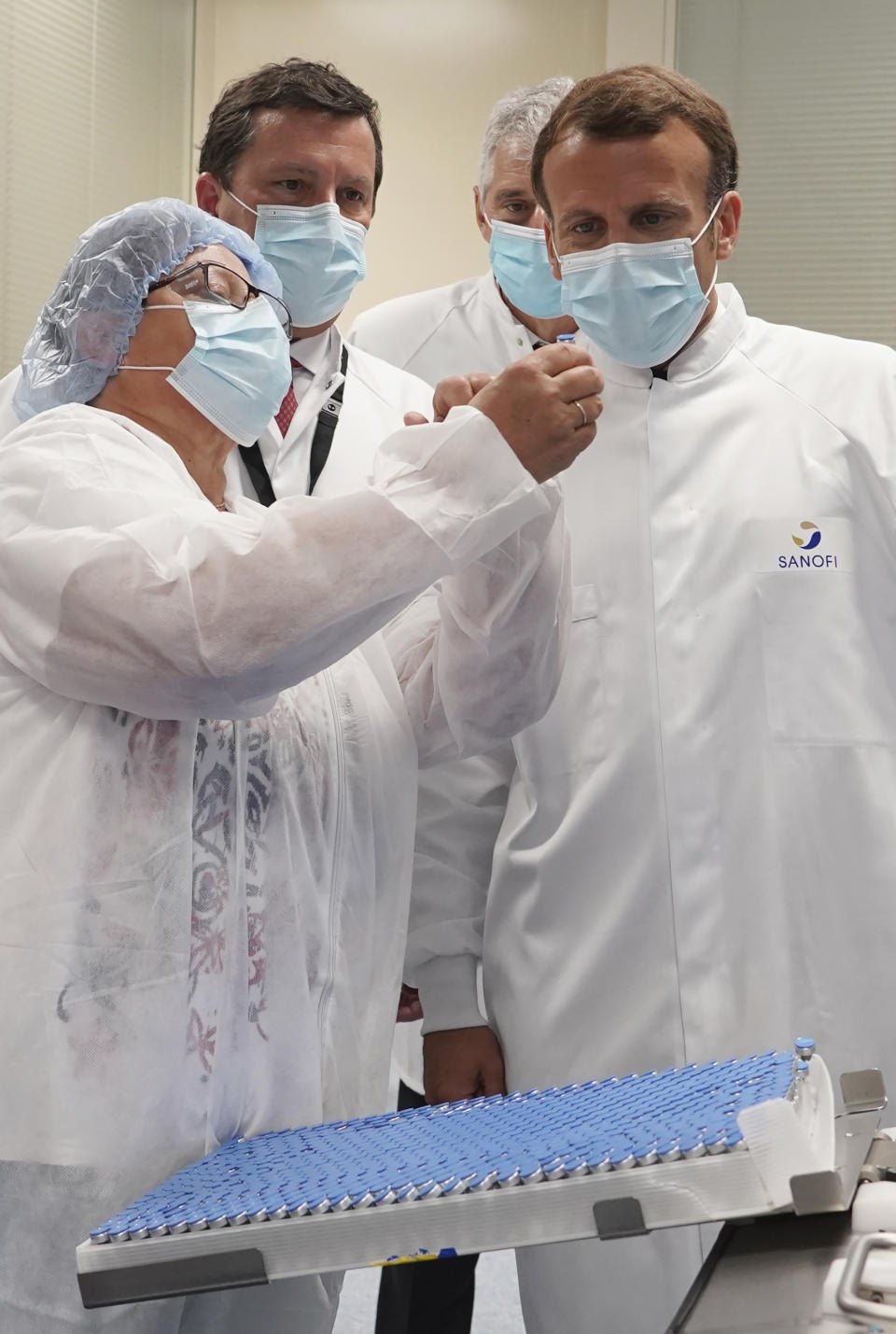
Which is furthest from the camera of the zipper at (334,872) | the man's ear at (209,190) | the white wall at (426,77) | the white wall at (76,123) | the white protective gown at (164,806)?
the white wall at (426,77)

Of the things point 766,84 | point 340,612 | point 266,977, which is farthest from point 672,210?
point 766,84

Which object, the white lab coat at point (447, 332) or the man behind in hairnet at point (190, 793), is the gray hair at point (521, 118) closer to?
the white lab coat at point (447, 332)

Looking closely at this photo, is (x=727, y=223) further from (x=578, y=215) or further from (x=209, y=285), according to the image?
(x=209, y=285)

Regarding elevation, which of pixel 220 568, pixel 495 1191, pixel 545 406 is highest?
pixel 545 406

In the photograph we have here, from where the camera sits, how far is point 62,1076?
38.3 inches

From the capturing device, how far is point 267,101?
6.12 feet

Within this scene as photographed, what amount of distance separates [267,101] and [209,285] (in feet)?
2.39

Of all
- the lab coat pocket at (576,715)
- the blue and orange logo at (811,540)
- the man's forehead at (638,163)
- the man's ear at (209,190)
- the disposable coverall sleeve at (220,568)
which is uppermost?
the man's ear at (209,190)

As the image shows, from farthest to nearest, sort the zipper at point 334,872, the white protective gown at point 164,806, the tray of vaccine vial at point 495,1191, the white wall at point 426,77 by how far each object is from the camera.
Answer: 1. the white wall at point 426,77
2. the zipper at point 334,872
3. the white protective gown at point 164,806
4. the tray of vaccine vial at point 495,1191

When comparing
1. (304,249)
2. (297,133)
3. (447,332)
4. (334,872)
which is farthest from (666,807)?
(447,332)

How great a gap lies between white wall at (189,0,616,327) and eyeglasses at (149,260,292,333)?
2.83 m

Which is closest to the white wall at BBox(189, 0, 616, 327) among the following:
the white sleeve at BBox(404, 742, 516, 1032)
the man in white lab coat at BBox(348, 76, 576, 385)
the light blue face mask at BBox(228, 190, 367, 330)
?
the man in white lab coat at BBox(348, 76, 576, 385)

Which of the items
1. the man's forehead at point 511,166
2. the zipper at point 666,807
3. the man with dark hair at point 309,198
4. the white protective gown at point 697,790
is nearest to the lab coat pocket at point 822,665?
the white protective gown at point 697,790

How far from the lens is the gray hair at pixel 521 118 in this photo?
229 cm
